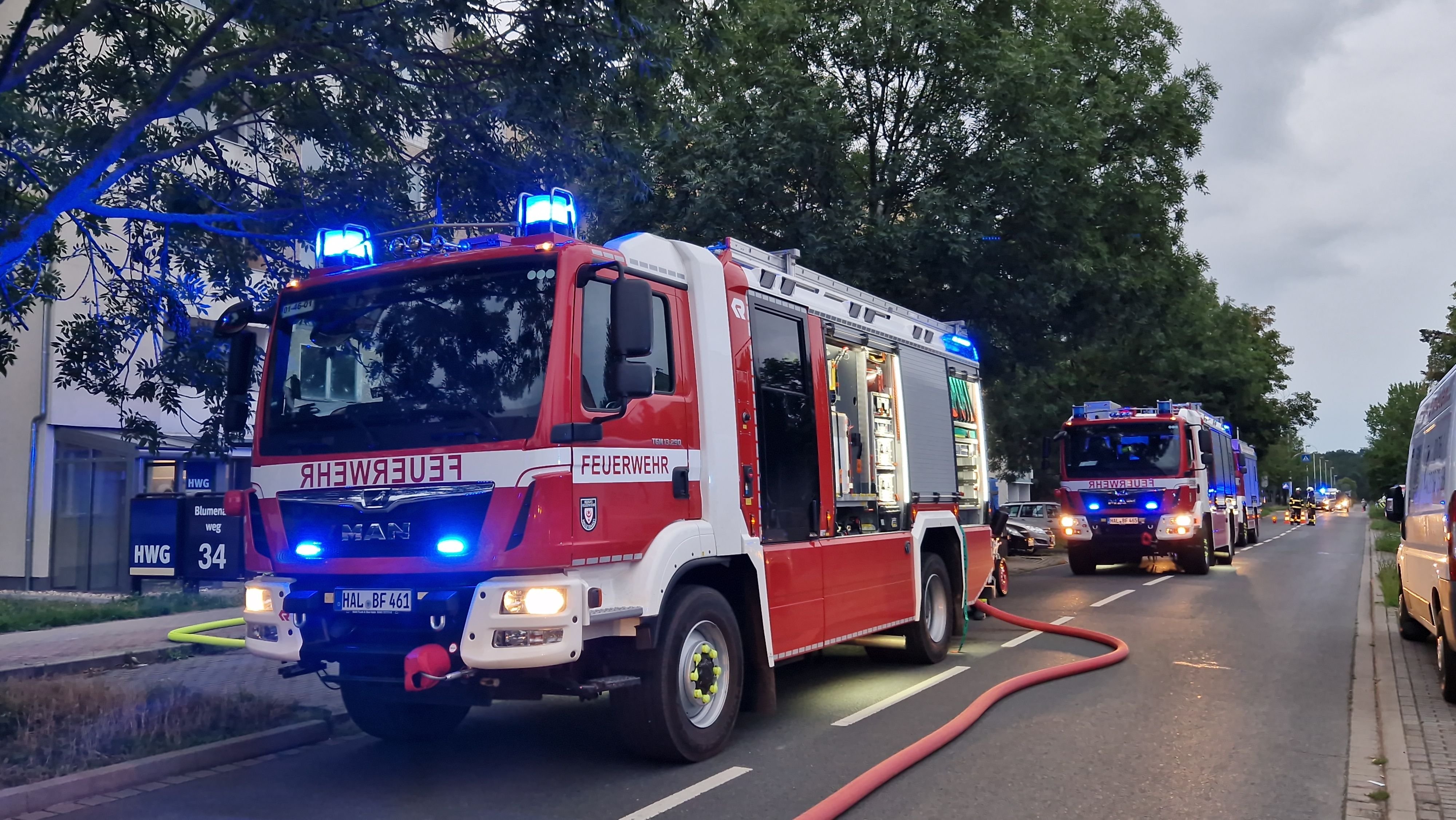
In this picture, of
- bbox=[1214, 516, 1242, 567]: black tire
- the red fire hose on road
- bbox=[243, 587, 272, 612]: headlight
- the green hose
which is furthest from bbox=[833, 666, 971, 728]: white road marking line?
bbox=[1214, 516, 1242, 567]: black tire

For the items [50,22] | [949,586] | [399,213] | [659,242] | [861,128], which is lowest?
[949,586]

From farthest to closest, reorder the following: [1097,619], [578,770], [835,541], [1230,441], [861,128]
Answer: [1230,441]
[861,128]
[1097,619]
[835,541]
[578,770]

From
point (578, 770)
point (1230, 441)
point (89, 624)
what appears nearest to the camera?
point (578, 770)

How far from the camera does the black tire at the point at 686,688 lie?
20.4 feet

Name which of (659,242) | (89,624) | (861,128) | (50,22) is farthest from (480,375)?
(861,128)

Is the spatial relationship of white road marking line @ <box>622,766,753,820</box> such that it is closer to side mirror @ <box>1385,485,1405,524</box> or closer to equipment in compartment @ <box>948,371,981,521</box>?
equipment in compartment @ <box>948,371,981,521</box>

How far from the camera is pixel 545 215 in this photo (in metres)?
6.29

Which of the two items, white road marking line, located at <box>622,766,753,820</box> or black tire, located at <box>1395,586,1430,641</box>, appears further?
black tire, located at <box>1395,586,1430,641</box>

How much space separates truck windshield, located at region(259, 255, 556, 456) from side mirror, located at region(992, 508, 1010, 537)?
7.42 metres

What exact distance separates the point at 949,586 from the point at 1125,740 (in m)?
3.57

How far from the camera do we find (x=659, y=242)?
22.6ft

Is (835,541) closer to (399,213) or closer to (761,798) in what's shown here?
(761,798)

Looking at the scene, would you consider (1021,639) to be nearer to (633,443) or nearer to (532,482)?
(633,443)

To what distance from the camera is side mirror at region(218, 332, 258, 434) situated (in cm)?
706
